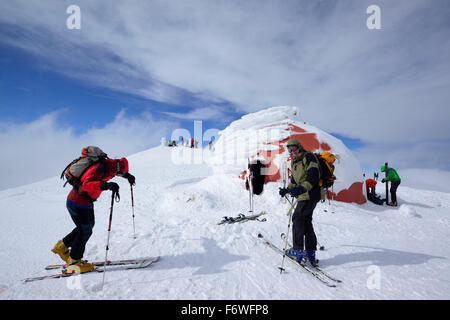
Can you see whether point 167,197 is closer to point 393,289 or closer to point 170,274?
point 170,274

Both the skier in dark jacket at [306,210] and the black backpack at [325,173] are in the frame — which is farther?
the black backpack at [325,173]

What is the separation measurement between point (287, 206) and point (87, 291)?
6.86m

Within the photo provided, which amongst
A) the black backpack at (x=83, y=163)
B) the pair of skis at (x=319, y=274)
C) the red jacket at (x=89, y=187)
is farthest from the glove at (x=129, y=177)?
the pair of skis at (x=319, y=274)

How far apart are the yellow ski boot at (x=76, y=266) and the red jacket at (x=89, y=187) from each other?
0.91 m

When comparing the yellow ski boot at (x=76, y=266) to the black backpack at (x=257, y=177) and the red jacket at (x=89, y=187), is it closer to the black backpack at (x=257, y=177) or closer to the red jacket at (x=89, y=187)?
the red jacket at (x=89, y=187)

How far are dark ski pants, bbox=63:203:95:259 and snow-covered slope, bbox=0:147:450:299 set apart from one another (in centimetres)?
43

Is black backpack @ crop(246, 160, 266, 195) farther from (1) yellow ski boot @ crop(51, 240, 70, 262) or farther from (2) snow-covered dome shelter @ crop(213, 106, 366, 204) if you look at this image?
(1) yellow ski boot @ crop(51, 240, 70, 262)

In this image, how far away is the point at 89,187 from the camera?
323 cm

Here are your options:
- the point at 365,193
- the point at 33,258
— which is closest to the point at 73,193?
the point at 33,258

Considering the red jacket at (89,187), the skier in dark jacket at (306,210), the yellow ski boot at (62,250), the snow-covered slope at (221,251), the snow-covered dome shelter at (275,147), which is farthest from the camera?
the snow-covered dome shelter at (275,147)

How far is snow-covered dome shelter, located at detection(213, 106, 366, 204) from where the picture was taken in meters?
10.0

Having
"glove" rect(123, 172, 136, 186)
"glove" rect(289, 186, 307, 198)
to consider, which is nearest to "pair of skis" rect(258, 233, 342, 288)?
"glove" rect(289, 186, 307, 198)

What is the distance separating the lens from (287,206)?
318 inches

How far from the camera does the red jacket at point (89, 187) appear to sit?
3.23 metres
